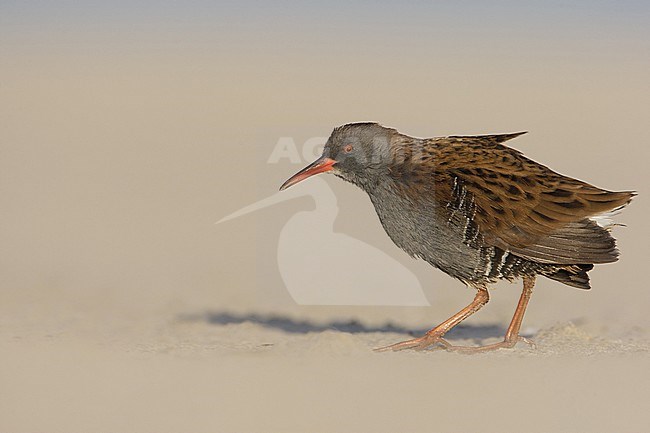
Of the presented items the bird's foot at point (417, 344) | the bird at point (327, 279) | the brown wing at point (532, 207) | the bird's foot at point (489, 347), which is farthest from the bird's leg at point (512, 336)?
the bird at point (327, 279)

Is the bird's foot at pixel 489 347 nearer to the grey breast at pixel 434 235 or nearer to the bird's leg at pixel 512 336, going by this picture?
the bird's leg at pixel 512 336

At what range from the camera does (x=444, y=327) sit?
26.5 ft

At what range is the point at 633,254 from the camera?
12500 millimetres

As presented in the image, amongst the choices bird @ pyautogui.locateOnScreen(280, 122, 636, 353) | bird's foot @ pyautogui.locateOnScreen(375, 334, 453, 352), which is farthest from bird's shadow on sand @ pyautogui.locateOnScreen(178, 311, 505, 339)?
bird @ pyautogui.locateOnScreen(280, 122, 636, 353)

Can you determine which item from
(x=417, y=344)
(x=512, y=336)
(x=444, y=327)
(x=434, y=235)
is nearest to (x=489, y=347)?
(x=512, y=336)

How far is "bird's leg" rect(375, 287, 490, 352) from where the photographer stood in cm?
804

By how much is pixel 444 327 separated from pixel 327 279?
2677 millimetres

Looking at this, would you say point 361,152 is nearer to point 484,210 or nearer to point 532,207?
point 484,210

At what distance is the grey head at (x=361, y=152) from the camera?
316 inches

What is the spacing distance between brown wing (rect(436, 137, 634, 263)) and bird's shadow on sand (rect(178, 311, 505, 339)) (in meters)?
1.72

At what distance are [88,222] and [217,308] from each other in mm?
3863

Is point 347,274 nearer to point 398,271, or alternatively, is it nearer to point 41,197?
point 398,271

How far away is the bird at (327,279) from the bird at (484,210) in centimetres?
191

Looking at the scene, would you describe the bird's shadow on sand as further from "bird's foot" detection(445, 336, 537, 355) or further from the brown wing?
the brown wing
